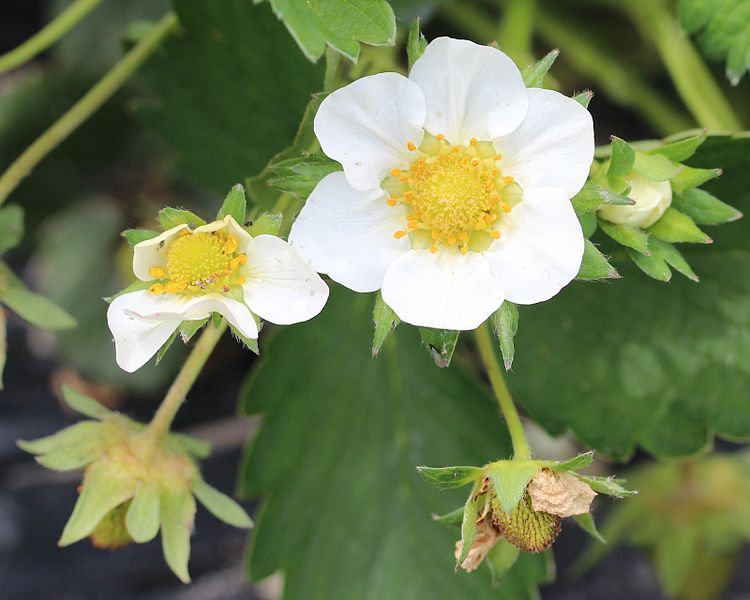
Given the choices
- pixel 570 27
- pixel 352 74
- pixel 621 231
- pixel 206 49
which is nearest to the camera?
pixel 621 231

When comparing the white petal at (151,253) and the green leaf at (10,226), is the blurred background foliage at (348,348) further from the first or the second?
the green leaf at (10,226)

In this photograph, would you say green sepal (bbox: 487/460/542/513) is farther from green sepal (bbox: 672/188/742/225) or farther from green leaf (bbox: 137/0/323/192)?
green leaf (bbox: 137/0/323/192)

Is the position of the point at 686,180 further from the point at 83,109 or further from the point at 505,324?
the point at 83,109

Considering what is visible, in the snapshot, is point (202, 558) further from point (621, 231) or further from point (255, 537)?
point (621, 231)

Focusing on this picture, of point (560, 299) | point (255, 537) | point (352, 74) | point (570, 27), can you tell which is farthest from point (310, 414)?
point (570, 27)

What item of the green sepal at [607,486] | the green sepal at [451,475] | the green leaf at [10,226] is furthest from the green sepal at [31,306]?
the green sepal at [607,486]

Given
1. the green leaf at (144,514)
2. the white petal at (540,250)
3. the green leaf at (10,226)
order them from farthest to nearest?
the green leaf at (10,226) < the green leaf at (144,514) < the white petal at (540,250)
